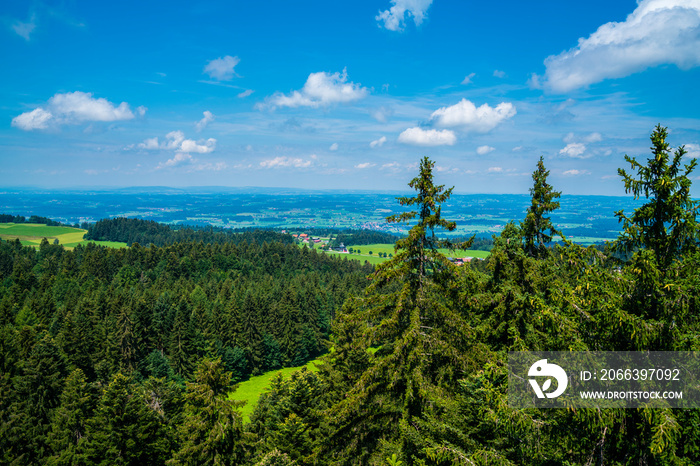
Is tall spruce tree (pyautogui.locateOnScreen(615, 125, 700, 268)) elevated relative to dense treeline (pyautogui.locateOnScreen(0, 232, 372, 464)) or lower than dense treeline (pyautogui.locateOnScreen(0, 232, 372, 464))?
elevated

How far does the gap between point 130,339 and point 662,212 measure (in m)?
60.2

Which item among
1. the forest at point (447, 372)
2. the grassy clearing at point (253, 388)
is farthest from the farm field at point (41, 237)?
the forest at point (447, 372)

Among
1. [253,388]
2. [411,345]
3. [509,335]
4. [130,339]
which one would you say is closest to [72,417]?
[411,345]

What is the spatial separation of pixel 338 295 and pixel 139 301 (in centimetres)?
5075

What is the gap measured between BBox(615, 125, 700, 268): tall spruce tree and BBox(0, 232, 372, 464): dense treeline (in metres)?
17.8

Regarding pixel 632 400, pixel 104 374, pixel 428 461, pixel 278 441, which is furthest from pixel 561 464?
pixel 104 374

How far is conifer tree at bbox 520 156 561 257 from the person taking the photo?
16.0 metres

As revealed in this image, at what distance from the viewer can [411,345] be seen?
11.8 metres

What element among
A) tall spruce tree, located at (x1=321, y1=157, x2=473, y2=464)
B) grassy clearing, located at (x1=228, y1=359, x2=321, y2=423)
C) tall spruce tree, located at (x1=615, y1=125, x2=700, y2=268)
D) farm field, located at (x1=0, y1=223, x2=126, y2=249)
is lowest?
grassy clearing, located at (x1=228, y1=359, x2=321, y2=423)

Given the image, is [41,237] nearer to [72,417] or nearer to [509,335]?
[72,417]

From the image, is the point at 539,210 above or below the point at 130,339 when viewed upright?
above

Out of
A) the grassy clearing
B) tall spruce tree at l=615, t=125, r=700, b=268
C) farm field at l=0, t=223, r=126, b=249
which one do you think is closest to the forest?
tall spruce tree at l=615, t=125, r=700, b=268

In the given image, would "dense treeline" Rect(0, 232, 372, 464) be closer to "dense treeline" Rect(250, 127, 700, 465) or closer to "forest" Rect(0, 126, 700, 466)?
"forest" Rect(0, 126, 700, 466)

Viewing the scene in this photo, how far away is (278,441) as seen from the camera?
842 inches
